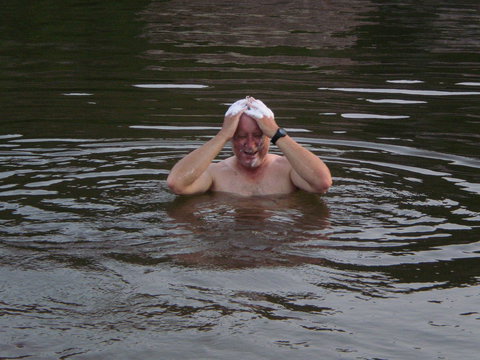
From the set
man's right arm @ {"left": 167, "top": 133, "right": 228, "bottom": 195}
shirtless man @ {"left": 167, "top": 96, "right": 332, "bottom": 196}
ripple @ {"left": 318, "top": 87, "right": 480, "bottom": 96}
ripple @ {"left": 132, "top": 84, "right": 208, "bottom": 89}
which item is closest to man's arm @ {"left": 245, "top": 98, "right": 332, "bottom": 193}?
shirtless man @ {"left": 167, "top": 96, "right": 332, "bottom": 196}

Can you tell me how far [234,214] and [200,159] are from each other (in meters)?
0.71

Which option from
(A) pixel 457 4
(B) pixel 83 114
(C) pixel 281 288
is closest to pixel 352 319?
(C) pixel 281 288

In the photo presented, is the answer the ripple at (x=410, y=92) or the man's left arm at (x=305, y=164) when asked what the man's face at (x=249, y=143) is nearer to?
the man's left arm at (x=305, y=164)

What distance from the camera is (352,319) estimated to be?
6.38m

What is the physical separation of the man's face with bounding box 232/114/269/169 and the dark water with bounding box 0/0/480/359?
41 centimetres

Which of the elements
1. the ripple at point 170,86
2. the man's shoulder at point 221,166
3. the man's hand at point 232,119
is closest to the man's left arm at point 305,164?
the man's hand at point 232,119

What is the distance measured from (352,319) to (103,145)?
608 cm

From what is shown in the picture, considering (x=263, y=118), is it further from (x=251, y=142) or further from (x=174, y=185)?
(x=174, y=185)

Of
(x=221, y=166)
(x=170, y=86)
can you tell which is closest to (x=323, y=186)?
(x=221, y=166)

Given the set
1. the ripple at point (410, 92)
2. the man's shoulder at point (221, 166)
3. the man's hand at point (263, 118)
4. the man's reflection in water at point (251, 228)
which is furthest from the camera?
the ripple at point (410, 92)

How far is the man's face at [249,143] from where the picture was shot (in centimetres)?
927

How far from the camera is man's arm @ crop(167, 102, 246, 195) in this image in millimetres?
9250

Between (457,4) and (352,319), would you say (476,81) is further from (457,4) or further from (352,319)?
(457,4)

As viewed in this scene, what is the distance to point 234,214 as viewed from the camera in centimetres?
891
